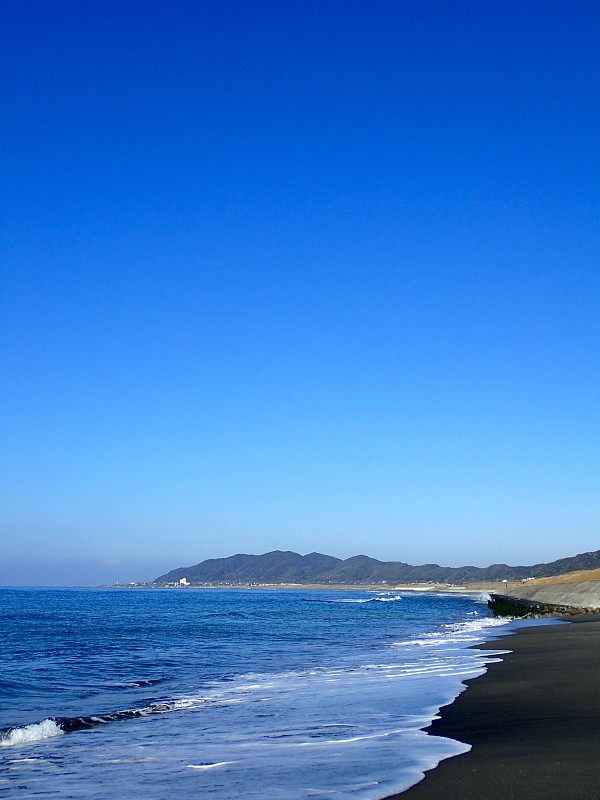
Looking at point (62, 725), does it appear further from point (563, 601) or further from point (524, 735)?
point (563, 601)

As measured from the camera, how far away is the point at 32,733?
12.8 metres

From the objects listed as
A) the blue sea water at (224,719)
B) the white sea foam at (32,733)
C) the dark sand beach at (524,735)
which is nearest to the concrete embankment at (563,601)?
the blue sea water at (224,719)

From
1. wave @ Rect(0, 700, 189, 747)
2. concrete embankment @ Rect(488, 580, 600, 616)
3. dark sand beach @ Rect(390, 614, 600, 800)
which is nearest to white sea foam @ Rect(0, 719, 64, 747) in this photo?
wave @ Rect(0, 700, 189, 747)

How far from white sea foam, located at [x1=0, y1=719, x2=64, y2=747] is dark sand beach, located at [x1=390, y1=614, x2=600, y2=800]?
7.10 m

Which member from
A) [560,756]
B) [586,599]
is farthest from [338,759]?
[586,599]

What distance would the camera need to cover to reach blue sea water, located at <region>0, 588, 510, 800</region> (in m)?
8.48

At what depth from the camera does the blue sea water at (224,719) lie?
848 cm

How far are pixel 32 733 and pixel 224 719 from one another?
11.7 feet

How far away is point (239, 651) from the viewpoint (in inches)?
1134

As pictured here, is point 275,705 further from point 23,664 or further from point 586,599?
point 586,599

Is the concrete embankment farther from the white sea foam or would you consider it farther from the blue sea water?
the white sea foam

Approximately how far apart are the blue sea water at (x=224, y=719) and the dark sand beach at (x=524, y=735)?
0.45 m

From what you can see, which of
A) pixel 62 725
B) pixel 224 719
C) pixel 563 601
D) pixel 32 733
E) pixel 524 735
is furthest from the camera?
pixel 563 601

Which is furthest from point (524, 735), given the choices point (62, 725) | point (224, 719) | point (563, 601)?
point (563, 601)
